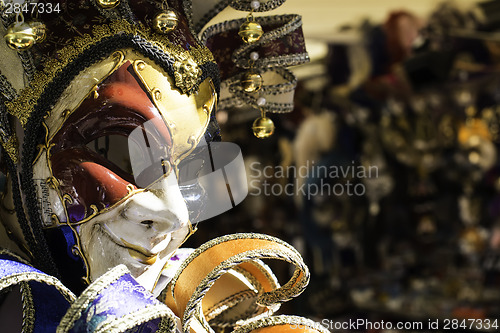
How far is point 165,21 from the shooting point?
660 millimetres

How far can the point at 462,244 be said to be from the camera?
2746mm

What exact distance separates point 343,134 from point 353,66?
12.3 inches

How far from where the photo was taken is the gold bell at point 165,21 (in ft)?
2.16

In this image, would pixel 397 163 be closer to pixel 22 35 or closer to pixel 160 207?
pixel 160 207

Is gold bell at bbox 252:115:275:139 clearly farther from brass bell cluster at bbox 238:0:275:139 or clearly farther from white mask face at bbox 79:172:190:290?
white mask face at bbox 79:172:190:290

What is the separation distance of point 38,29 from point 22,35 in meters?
0.02

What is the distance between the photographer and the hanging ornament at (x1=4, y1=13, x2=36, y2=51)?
0.57 m

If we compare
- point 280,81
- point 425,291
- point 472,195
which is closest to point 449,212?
point 472,195

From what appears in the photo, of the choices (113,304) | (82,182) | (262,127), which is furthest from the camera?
(262,127)

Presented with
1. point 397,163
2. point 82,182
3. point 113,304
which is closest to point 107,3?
point 82,182

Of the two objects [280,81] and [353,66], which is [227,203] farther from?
[353,66]

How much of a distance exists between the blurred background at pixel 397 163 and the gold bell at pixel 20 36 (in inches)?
69.3

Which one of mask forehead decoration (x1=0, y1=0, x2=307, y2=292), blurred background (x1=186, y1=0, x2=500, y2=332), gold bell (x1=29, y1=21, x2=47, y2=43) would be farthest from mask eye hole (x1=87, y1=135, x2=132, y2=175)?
blurred background (x1=186, y1=0, x2=500, y2=332)

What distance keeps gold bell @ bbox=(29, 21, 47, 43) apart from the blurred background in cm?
174
